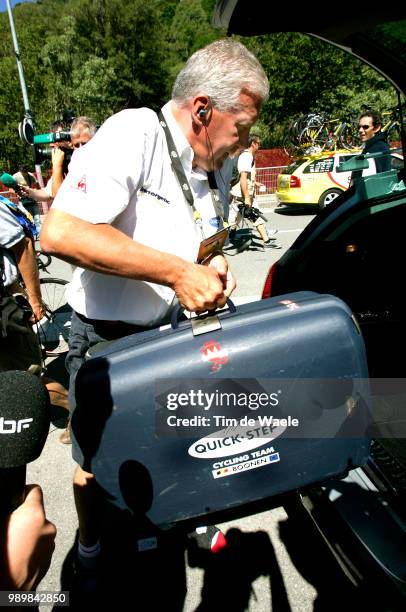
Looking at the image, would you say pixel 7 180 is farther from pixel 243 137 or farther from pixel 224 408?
pixel 224 408

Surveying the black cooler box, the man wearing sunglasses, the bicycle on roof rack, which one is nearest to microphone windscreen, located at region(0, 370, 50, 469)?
the black cooler box

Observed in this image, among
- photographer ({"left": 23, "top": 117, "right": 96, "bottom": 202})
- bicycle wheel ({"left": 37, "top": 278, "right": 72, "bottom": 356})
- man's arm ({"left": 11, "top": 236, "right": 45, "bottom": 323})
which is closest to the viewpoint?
man's arm ({"left": 11, "top": 236, "right": 45, "bottom": 323})

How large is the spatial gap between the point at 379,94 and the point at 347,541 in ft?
104

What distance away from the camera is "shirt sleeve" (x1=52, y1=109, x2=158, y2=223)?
1268 mm

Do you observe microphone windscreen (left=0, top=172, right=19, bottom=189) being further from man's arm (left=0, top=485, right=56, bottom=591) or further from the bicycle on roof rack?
the bicycle on roof rack

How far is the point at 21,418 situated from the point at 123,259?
1.65 ft

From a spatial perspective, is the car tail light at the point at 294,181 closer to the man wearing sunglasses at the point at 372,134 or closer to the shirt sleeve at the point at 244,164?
the shirt sleeve at the point at 244,164

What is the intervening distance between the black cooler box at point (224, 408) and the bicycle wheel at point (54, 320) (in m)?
2.90

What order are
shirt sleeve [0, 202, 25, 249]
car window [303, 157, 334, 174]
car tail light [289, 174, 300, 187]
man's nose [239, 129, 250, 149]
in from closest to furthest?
man's nose [239, 129, 250, 149] < shirt sleeve [0, 202, 25, 249] < car window [303, 157, 334, 174] < car tail light [289, 174, 300, 187]

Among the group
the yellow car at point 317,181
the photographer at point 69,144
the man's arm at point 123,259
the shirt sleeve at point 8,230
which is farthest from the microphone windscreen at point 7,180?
the yellow car at point 317,181

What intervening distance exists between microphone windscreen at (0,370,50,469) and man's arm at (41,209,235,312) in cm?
37

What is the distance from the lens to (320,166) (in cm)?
1081

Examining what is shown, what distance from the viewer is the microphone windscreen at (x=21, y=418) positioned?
43.9 inches

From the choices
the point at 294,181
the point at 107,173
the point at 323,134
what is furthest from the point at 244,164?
the point at 323,134
